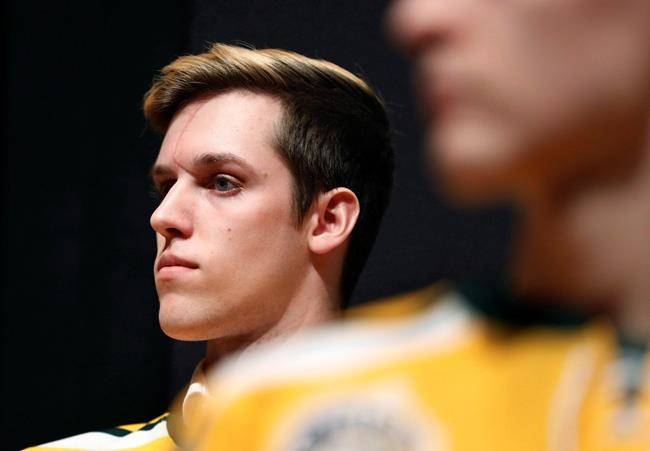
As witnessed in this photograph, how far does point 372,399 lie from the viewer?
1.86 feet

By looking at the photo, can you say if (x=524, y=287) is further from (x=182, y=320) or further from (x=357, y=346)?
(x=182, y=320)

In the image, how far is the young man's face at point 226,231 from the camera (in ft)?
4.35

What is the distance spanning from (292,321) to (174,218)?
0.21 metres

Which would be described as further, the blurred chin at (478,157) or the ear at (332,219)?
the ear at (332,219)

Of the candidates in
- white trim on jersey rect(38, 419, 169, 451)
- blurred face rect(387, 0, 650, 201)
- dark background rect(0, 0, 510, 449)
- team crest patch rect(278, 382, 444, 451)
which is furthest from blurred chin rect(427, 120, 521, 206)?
dark background rect(0, 0, 510, 449)

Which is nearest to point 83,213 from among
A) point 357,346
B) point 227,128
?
point 227,128

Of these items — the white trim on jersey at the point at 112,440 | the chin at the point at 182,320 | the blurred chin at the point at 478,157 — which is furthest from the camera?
the white trim on jersey at the point at 112,440

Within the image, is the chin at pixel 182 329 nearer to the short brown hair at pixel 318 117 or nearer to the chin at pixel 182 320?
the chin at pixel 182 320

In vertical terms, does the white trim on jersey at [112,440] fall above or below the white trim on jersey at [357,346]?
below

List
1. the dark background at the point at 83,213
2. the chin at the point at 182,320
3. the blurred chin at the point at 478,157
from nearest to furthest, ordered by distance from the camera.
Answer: the blurred chin at the point at 478,157
the chin at the point at 182,320
the dark background at the point at 83,213

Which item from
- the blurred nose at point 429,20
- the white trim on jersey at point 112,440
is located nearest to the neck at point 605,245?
the blurred nose at point 429,20

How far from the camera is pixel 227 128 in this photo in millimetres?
1426

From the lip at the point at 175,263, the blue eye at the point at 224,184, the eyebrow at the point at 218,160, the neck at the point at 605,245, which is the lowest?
the lip at the point at 175,263

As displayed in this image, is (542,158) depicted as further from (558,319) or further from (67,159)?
(67,159)
